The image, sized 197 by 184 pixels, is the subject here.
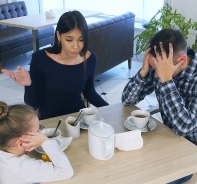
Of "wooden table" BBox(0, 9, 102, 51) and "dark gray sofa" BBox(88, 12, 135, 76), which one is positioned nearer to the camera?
"dark gray sofa" BBox(88, 12, 135, 76)

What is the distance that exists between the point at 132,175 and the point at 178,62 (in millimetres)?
589

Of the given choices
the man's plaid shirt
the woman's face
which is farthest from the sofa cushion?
the man's plaid shirt

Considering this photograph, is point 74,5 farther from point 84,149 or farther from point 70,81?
point 84,149

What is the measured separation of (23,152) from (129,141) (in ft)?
1.39

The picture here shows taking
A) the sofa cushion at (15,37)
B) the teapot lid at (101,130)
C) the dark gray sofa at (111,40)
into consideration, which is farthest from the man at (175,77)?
the sofa cushion at (15,37)

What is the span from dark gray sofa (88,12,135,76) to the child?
99.8 inches

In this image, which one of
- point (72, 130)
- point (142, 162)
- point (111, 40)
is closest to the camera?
point (142, 162)

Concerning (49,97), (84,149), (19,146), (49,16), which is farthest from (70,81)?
(49,16)

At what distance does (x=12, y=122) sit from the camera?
1.09 metres

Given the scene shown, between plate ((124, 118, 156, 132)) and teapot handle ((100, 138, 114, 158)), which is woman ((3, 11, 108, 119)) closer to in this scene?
plate ((124, 118, 156, 132))

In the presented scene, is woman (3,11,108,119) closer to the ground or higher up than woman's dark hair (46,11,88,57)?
closer to the ground

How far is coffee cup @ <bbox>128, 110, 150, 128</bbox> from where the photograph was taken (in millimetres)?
1376

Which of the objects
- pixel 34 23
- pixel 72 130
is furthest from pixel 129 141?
pixel 34 23

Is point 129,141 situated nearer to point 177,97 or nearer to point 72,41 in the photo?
point 177,97
